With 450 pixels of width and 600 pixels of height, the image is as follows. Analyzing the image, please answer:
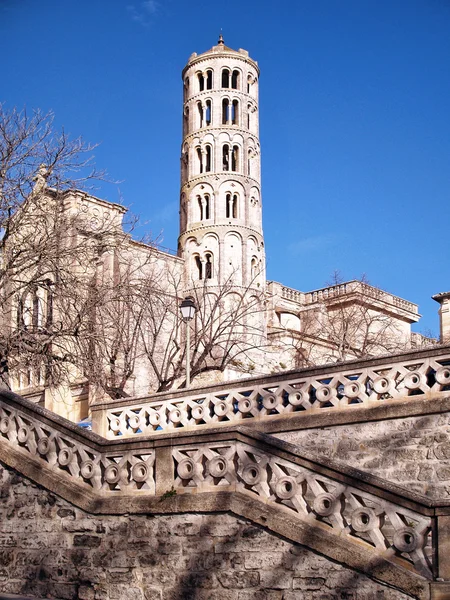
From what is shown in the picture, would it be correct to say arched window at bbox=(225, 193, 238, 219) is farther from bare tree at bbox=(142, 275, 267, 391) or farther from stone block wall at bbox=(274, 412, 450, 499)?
stone block wall at bbox=(274, 412, 450, 499)

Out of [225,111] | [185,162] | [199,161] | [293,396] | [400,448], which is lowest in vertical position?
[400,448]

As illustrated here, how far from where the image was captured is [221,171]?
216 feet

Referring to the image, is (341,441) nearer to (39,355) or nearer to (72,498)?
(72,498)

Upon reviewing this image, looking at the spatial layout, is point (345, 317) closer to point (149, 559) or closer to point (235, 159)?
point (235, 159)

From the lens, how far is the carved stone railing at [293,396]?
1215cm

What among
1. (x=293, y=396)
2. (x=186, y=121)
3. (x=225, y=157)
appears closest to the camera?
(x=293, y=396)

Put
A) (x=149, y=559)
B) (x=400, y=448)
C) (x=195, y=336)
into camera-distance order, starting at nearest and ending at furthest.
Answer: (x=149, y=559) → (x=400, y=448) → (x=195, y=336)

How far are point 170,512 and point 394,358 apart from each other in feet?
14.1

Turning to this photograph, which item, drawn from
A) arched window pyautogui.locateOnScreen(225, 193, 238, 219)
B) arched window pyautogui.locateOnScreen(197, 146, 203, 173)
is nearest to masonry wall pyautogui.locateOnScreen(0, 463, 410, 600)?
arched window pyautogui.locateOnScreen(225, 193, 238, 219)

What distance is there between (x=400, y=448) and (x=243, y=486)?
143 inches

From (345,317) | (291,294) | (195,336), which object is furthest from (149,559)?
(291,294)

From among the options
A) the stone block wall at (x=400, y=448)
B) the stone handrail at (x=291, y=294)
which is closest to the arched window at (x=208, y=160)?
the stone handrail at (x=291, y=294)

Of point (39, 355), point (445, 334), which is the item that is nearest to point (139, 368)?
point (445, 334)

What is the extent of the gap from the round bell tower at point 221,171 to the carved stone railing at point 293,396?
151 ft
